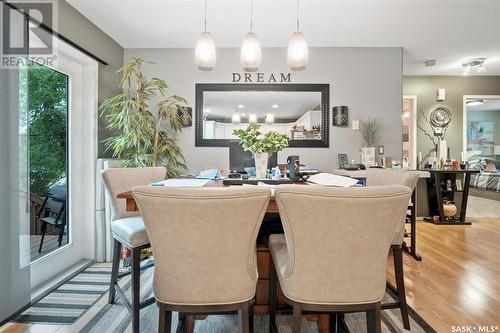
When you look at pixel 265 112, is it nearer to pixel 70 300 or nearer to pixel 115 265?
pixel 115 265

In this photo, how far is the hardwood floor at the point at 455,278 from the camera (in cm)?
189

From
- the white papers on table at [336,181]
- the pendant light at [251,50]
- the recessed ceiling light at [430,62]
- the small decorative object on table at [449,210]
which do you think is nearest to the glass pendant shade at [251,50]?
the pendant light at [251,50]

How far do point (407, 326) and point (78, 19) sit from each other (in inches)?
143

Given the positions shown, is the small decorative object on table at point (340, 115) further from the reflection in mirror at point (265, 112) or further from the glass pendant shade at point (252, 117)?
the glass pendant shade at point (252, 117)

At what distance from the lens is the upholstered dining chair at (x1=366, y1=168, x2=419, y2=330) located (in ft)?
5.55

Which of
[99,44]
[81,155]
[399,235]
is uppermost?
[99,44]

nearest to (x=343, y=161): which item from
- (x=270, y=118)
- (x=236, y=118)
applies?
(x=270, y=118)

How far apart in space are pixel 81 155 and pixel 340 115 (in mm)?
3039

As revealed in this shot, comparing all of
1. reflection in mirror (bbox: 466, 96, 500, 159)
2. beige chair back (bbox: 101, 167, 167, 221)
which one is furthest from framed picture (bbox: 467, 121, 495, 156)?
beige chair back (bbox: 101, 167, 167, 221)

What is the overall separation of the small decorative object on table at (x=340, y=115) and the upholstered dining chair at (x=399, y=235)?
1.51m

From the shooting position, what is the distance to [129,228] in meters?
1.71

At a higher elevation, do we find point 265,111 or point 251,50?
point 251,50

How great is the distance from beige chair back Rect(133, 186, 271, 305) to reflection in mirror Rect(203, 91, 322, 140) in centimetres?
270

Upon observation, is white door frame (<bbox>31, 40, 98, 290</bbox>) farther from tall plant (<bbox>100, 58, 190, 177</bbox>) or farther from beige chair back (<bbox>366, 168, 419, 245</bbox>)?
beige chair back (<bbox>366, 168, 419, 245</bbox>)
